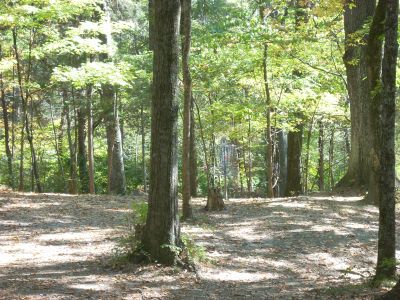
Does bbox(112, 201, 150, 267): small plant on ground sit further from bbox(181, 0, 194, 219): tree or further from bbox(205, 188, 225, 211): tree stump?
bbox(205, 188, 225, 211): tree stump

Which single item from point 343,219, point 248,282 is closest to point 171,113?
point 248,282

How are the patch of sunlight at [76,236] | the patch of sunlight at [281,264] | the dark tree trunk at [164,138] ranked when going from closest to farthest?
the dark tree trunk at [164,138], the patch of sunlight at [281,264], the patch of sunlight at [76,236]

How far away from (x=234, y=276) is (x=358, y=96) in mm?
8376

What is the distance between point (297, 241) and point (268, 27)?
6634 millimetres

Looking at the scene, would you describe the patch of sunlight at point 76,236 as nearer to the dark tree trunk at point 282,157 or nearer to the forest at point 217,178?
the forest at point 217,178

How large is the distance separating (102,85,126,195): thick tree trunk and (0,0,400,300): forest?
48 mm

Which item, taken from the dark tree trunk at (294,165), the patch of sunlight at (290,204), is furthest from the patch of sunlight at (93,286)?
the dark tree trunk at (294,165)

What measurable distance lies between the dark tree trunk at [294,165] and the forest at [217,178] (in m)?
0.06

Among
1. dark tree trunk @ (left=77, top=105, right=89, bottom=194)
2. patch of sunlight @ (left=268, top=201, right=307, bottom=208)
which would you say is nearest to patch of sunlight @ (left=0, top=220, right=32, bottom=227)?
patch of sunlight @ (left=268, top=201, right=307, bottom=208)

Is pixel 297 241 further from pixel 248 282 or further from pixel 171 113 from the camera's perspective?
pixel 171 113

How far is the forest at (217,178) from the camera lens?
6246 millimetres

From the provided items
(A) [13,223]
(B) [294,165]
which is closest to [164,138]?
(A) [13,223]

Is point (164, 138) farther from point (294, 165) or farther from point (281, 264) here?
point (294, 165)

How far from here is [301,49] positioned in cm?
1448
